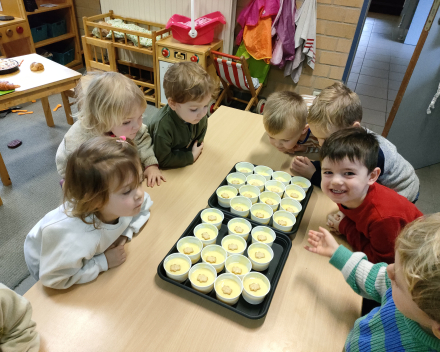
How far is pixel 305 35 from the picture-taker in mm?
2881

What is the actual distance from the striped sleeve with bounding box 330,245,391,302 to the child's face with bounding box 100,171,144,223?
0.63m

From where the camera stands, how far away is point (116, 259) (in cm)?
95

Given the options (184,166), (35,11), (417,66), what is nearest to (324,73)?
(417,66)

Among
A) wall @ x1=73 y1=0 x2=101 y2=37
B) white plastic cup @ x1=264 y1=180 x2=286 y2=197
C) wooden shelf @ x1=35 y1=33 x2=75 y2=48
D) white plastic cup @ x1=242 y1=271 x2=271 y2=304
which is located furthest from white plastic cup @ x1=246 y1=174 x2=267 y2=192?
wall @ x1=73 y1=0 x2=101 y2=37

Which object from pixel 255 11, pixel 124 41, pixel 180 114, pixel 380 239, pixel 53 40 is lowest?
pixel 53 40

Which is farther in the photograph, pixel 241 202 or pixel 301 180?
pixel 301 180

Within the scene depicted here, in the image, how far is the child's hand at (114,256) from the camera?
95 cm

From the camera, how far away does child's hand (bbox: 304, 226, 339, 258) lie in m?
0.98

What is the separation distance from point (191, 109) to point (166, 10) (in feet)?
8.32

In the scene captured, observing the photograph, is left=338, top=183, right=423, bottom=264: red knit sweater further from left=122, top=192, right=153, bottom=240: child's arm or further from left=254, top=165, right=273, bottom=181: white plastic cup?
left=122, top=192, right=153, bottom=240: child's arm

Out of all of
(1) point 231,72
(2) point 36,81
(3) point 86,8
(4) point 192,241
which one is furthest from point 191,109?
(3) point 86,8

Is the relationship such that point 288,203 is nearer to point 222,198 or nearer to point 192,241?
point 222,198

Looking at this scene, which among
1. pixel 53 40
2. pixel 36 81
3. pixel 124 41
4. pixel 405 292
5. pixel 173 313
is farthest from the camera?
pixel 53 40

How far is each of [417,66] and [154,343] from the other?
8.40 feet
